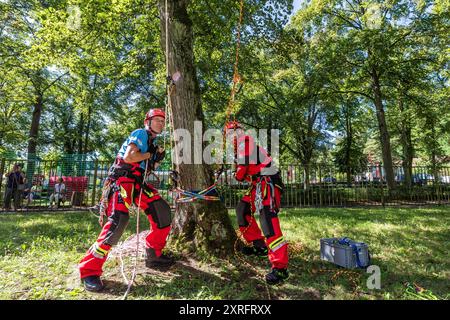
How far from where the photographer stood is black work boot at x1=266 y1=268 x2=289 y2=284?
3.59 meters

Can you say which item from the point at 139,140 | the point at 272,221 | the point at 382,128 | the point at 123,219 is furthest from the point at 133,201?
the point at 382,128

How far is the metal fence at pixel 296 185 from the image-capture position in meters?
11.5

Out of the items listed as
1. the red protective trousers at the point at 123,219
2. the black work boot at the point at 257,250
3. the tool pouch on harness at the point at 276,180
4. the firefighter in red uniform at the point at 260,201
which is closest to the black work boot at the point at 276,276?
the firefighter in red uniform at the point at 260,201

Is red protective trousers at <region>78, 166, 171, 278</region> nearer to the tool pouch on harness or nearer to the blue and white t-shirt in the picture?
the blue and white t-shirt

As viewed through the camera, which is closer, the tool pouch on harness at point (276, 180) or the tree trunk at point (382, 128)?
the tool pouch on harness at point (276, 180)

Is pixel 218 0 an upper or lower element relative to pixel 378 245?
upper

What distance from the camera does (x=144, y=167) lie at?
3.97 meters

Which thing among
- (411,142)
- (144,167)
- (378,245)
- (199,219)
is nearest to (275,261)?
(199,219)

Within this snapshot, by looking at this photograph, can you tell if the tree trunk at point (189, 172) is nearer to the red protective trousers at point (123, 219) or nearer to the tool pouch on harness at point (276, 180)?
the red protective trousers at point (123, 219)

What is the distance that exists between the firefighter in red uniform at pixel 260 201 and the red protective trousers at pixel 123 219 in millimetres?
1348

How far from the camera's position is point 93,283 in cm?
331

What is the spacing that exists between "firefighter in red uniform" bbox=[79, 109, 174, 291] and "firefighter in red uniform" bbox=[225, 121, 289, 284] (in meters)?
1.26
